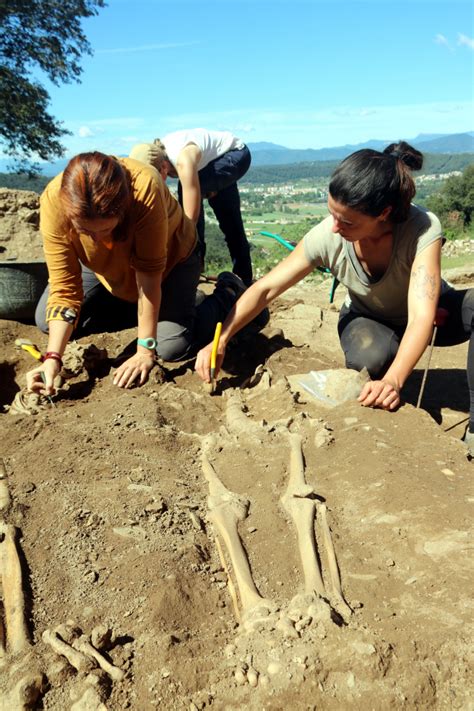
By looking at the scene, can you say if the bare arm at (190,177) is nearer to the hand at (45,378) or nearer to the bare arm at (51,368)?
the bare arm at (51,368)

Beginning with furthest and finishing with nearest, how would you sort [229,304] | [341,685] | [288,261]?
[229,304], [288,261], [341,685]

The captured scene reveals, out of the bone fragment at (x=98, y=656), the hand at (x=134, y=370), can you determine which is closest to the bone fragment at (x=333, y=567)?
the bone fragment at (x=98, y=656)

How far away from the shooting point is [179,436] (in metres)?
2.78

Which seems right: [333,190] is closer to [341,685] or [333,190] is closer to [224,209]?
[341,685]

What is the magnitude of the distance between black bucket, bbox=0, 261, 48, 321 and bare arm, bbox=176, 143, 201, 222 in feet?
3.69

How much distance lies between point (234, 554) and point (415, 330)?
1.33m

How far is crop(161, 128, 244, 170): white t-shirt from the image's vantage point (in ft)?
13.3

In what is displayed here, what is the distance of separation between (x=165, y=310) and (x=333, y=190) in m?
1.57

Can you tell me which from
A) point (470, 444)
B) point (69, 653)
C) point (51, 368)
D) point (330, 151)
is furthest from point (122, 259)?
point (330, 151)

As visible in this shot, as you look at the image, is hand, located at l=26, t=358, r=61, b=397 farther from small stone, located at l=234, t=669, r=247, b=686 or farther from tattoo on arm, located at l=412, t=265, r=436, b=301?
small stone, located at l=234, t=669, r=247, b=686

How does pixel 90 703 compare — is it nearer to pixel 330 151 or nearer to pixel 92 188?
pixel 92 188

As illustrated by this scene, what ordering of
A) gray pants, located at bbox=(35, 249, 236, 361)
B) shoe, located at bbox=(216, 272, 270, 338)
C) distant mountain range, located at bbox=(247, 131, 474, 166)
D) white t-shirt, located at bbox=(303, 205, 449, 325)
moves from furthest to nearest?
1. distant mountain range, located at bbox=(247, 131, 474, 166)
2. shoe, located at bbox=(216, 272, 270, 338)
3. gray pants, located at bbox=(35, 249, 236, 361)
4. white t-shirt, located at bbox=(303, 205, 449, 325)

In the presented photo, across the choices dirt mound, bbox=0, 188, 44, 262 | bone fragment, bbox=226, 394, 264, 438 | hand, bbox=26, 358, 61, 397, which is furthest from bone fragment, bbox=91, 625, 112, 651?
dirt mound, bbox=0, 188, 44, 262

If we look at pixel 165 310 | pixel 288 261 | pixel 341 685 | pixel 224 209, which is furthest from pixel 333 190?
pixel 224 209
